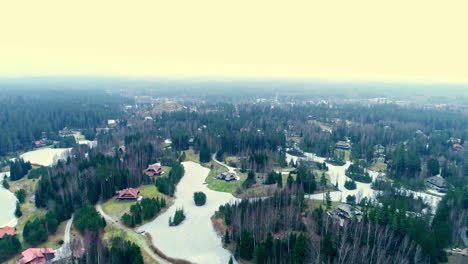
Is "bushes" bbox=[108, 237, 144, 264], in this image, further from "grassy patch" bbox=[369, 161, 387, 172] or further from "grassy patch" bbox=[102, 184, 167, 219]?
"grassy patch" bbox=[369, 161, 387, 172]

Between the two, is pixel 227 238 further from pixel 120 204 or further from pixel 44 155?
pixel 44 155

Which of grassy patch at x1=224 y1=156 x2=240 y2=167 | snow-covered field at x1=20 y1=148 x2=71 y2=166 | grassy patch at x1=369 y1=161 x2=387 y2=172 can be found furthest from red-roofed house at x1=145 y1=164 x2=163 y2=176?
grassy patch at x1=369 y1=161 x2=387 y2=172

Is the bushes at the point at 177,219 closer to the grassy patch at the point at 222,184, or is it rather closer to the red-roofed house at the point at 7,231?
the grassy patch at the point at 222,184

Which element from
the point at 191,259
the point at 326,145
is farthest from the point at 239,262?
the point at 326,145

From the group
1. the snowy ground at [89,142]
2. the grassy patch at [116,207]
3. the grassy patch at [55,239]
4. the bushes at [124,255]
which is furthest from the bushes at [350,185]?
the snowy ground at [89,142]

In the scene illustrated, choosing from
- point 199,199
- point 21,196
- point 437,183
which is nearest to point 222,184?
point 199,199

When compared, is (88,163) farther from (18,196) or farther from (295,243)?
(295,243)
